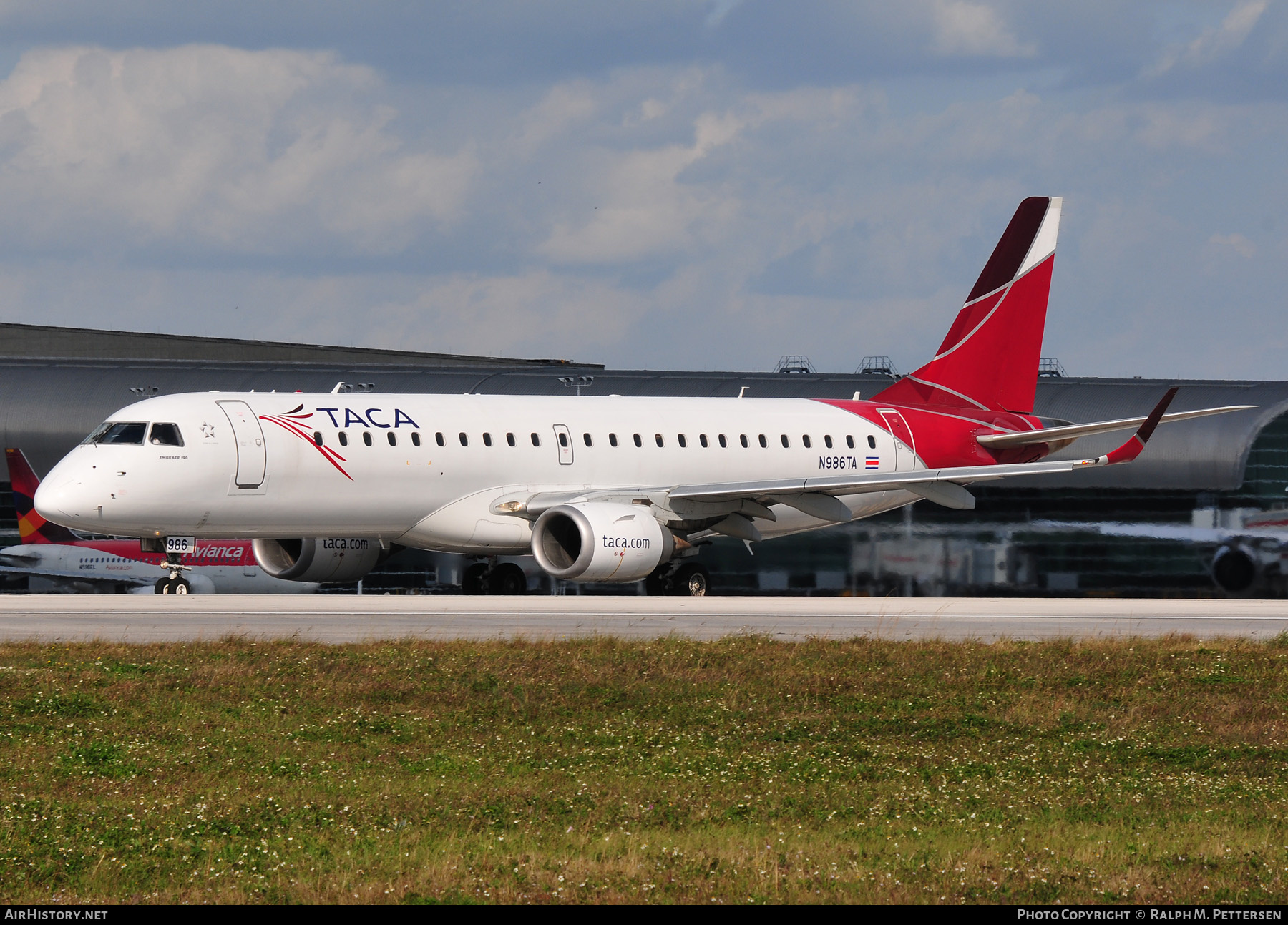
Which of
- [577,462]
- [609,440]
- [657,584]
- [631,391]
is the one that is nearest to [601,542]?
[577,462]

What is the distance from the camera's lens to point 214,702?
15.0 meters

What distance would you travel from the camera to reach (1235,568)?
4019 cm

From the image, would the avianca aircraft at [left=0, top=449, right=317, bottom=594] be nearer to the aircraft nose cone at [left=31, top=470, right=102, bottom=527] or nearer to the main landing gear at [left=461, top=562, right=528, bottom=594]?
the main landing gear at [left=461, top=562, right=528, bottom=594]

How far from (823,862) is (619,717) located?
5728 mm

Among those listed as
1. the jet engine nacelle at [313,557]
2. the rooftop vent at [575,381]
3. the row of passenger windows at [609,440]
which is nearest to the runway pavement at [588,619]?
the jet engine nacelle at [313,557]

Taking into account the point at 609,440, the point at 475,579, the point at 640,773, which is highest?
the point at 609,440

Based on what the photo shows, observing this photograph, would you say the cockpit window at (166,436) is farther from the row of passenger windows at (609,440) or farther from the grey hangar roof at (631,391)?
the grey hangar roof at (631,391)

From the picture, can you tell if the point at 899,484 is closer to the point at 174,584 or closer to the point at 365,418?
the point at 365,418

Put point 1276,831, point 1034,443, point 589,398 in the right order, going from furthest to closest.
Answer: point 1034,443, point 589,398, point 1276,831

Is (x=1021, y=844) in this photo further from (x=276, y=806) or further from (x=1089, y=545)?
(x=1089, y=545)

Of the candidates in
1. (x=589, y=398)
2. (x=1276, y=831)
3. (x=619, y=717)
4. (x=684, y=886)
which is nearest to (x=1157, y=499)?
(x=589, y=398)

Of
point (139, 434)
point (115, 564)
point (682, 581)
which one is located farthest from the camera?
point (115, 564)

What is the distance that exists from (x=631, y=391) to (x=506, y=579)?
38.4 ft

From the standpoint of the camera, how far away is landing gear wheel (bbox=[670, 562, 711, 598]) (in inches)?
1316
